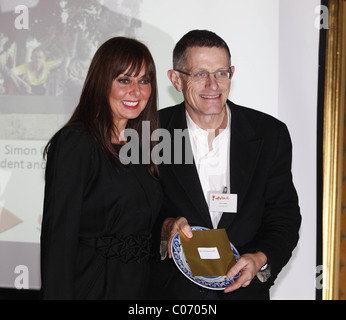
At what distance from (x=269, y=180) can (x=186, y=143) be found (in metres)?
0.42

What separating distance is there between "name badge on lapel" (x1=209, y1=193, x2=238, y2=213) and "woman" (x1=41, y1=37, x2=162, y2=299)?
0.27 meters

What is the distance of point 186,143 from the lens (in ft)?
7.52

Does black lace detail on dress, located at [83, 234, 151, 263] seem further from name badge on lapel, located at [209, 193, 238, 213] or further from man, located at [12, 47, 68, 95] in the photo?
man, located at [12, 47, 68, 95]

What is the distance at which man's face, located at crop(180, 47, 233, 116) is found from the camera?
2.33 metres

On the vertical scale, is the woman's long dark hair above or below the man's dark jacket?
above

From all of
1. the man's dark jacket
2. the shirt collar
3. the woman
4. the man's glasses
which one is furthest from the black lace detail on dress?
the man's glasses

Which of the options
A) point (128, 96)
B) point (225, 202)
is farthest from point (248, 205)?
point (128, 96)

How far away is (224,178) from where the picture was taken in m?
2.36

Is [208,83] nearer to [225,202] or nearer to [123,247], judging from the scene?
[225,202]

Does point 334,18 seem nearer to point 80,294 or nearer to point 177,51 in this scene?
point 177,51

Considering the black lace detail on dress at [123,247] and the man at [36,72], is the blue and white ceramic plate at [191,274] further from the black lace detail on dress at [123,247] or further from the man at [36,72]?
the man at [36,72]

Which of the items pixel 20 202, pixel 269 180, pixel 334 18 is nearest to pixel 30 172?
pixel 20 202

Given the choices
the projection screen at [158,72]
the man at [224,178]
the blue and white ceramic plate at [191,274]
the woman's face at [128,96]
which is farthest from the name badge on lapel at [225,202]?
the projection screen at [158,72]

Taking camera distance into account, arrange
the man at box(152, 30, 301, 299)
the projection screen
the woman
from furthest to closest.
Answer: the projection screen → the man at box(152, 30, 301, 299) → the woman
